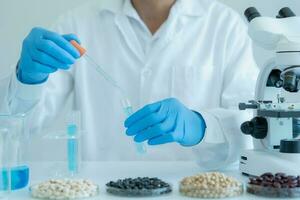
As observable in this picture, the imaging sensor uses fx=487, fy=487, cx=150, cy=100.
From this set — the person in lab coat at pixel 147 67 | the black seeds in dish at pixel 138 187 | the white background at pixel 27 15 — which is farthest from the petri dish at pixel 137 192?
the white background at pixel 27 15

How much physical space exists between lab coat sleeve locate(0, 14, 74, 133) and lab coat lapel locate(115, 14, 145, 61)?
173 millimetres

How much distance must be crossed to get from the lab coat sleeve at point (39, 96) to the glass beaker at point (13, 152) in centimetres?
29

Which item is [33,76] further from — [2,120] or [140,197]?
[140,197]

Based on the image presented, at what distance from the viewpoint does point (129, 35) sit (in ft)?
5.25

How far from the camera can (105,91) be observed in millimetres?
1602

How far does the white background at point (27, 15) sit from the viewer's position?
1.99m

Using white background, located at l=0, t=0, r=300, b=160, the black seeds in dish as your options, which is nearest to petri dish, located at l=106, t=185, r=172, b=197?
the black seeds in dish

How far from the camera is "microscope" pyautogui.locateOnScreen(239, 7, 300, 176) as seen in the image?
1.04 metres

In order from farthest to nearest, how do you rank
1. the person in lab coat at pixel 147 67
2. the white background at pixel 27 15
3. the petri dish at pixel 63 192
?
the white background at pixel 27 15, the person in lab coat at pixel 147 67, the petri dish at pixel 63 192

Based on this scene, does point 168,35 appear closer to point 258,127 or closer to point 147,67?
point 147,67

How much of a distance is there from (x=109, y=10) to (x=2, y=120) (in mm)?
744

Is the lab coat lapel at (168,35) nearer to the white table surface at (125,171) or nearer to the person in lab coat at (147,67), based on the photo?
the person in lab coat at (147,67)

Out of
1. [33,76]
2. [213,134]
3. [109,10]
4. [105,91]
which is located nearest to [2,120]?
[33,76]

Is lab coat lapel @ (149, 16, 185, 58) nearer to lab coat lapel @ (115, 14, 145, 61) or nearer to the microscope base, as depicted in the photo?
lab coat lapel @ (115, 14, 145, 61)
